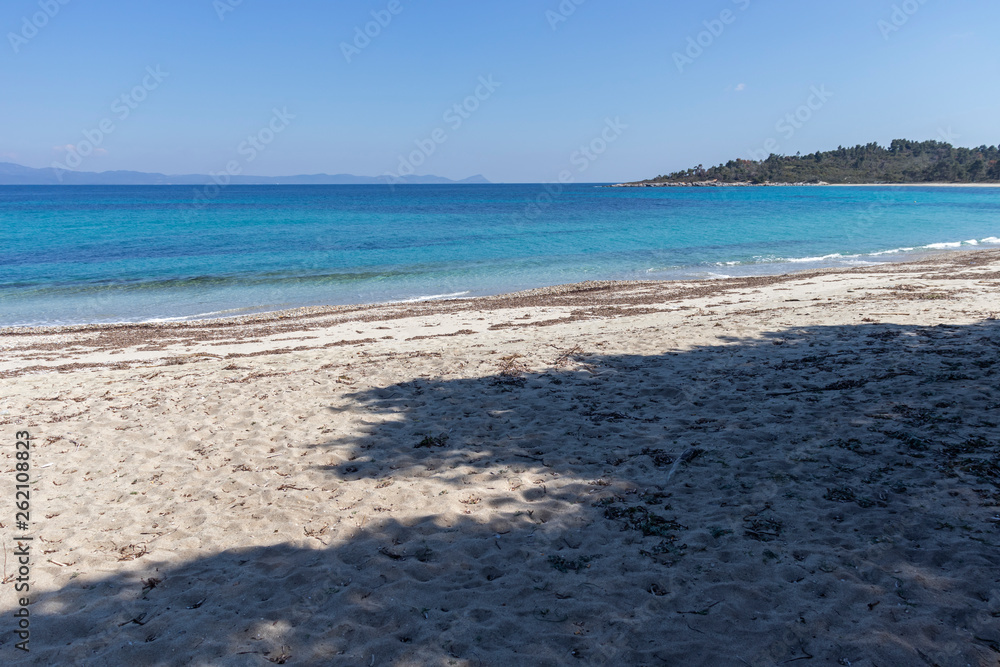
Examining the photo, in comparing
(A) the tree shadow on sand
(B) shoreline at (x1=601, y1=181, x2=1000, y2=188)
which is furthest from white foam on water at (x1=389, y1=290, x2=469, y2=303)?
(B) shoreline at (x1=601, y1=181, x2=1000, y2=188)

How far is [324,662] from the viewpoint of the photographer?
328 centimetres

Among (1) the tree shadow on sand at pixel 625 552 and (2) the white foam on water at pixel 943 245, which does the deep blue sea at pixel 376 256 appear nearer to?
(2) the white foam on water at pixel 943 245

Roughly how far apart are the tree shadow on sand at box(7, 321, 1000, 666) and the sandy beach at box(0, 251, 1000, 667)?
→ 2 centimetres

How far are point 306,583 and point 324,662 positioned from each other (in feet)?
2.68

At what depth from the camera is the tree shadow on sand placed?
3.32 m

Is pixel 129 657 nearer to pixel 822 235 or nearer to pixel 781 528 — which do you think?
pixel 781 528

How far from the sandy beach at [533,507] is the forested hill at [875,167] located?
601 feet

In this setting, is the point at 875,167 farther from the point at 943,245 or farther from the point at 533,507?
the point at 533,507

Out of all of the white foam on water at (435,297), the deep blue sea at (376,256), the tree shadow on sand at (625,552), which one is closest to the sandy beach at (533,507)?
the tree shadow on sand at (625,552)

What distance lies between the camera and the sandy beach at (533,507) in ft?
11.2

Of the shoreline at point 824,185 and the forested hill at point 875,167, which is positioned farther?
the forested hill at point 875,167

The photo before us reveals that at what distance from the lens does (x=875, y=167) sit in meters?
174

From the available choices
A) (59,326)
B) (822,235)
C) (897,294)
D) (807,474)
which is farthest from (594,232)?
(807,474)

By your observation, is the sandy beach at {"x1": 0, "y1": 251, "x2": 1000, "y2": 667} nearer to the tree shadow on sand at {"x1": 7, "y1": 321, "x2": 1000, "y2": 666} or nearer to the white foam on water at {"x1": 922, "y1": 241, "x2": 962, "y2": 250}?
the tree shadow on sand at {"x1": 7, "y1": 321, "x2": 1000, "y2": 666}
